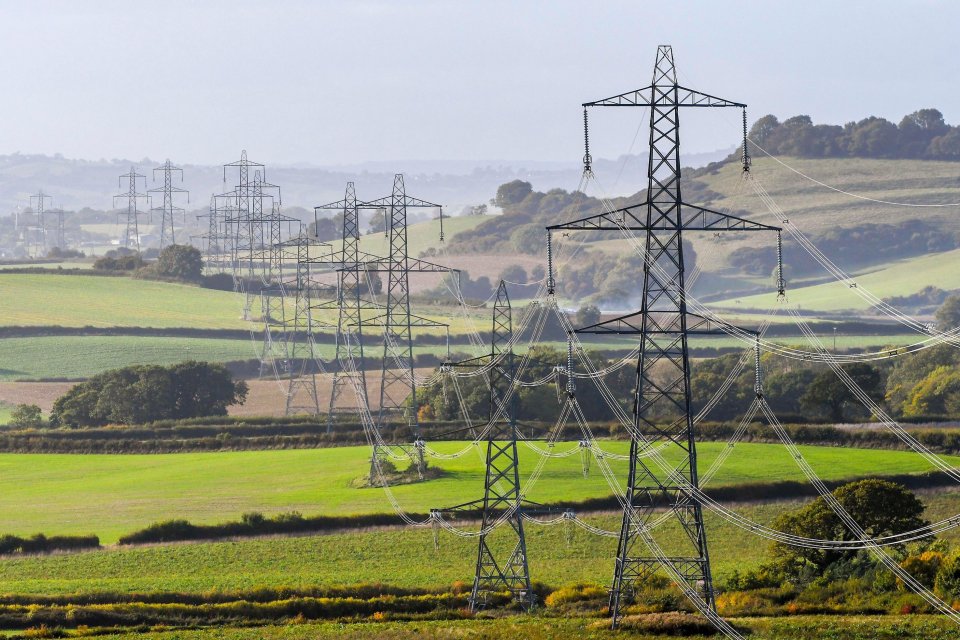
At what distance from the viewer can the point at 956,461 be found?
7644cm

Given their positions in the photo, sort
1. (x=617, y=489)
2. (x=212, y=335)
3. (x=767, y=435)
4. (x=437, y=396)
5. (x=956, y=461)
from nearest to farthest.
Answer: (x=617, y=489), (x=956, y=461), (x=767, y=435), (x=437, y=396), (x=212, y=335)

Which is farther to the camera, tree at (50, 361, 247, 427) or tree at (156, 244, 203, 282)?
tree at (156, 244, 203, 282)

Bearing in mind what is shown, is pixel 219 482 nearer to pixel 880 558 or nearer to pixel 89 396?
pixel 89 396

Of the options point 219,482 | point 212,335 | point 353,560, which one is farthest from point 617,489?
point 212,335

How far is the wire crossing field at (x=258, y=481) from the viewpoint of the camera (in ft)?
231

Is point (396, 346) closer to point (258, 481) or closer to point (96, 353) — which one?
point (96, 353)

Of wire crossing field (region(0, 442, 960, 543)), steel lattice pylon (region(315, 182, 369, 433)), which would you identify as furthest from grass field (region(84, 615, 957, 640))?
steel lattice pylon (region(315, 182, 369, 433))

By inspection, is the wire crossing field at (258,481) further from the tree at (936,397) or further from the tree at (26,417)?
the tree at (936,397)

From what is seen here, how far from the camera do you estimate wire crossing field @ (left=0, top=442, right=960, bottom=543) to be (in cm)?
7031

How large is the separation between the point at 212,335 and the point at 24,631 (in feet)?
330

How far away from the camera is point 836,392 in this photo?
94875mm

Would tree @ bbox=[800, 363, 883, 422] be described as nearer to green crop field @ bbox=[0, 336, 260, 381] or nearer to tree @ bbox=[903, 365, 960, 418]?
tree @ bbox=[903, 365, 960, 418]

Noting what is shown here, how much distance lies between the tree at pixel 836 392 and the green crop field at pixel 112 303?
69059 mm

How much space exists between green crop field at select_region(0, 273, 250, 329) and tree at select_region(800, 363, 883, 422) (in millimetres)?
69059
